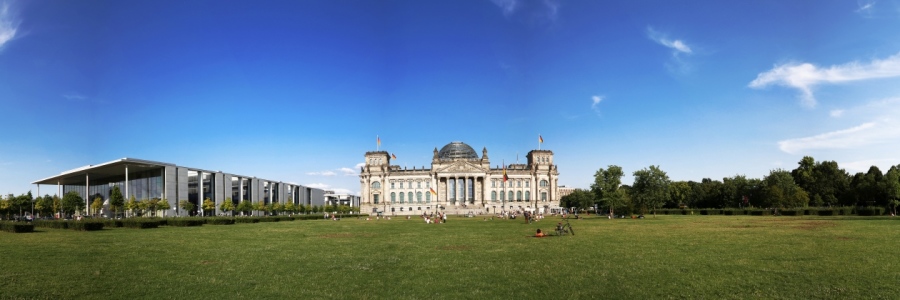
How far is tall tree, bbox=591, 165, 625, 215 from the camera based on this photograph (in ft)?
223

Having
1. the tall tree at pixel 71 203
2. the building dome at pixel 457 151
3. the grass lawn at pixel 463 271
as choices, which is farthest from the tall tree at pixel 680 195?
the tall tree at pixel 71 203

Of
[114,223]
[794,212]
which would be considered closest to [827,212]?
[794,212]

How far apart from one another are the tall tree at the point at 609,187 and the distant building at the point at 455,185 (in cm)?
7254

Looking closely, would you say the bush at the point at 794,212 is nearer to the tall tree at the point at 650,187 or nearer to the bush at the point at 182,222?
the tall tree at the point at 650,187

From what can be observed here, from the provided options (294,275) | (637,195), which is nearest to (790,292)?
(294,275)

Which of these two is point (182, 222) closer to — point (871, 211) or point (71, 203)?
point (71, 203)

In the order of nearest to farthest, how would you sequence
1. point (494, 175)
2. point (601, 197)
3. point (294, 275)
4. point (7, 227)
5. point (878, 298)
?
1. point (878, 298)
2. point (294, 275)
3. point (7, 227)
4. point (601, 197)
5. point (494, 175)

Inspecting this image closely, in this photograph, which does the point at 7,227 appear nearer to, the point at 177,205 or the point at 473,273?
the point at 473,273

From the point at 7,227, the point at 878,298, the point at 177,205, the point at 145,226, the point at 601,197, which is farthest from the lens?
the point at 177,205

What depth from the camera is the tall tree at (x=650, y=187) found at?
245 feet

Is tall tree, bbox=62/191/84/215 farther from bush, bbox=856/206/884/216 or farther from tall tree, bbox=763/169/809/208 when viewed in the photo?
bush, bbox=856/206/884/216

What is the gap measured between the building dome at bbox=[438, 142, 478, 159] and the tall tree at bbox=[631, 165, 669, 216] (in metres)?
82.6

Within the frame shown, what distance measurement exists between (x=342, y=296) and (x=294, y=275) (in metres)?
3.45

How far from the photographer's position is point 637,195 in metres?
76.5
